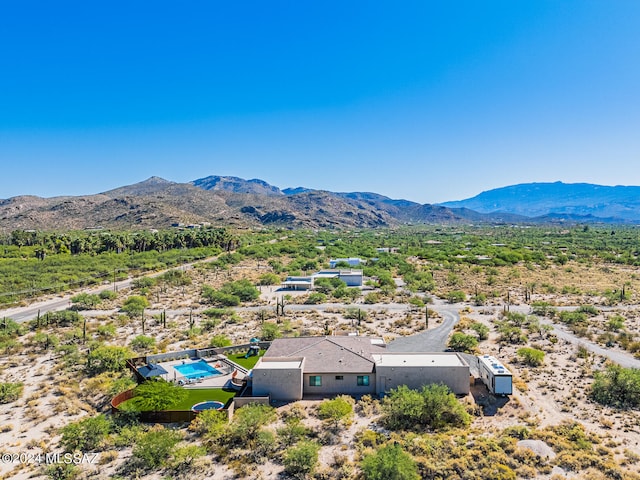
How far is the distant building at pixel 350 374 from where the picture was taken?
26.0 m

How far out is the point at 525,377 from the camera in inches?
1153

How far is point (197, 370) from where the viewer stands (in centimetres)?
3064

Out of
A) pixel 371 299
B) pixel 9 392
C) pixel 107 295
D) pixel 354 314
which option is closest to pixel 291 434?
pixel 9 392

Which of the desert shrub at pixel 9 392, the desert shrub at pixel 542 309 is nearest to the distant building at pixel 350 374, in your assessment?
the desert shrub at pixel 9 392

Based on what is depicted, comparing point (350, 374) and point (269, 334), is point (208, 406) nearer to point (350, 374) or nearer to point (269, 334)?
point (350, 374)

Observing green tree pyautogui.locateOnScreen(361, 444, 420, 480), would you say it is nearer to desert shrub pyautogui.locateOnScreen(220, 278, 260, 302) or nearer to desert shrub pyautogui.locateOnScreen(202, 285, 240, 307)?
desert shrub pyautogui.locateOnScreen(202, 285, 240, 307)

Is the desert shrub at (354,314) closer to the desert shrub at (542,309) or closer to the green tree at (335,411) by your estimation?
the desert shrub at (542,309)

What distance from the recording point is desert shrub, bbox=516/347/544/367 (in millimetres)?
31922

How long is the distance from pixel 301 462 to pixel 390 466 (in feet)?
13.3

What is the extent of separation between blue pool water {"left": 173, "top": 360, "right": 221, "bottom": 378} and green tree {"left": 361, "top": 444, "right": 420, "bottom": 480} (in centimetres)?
1529

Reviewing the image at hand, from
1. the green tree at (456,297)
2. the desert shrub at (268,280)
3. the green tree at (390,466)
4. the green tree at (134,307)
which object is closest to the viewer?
the green tree at (390,466)

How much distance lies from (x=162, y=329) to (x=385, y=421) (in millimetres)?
28324

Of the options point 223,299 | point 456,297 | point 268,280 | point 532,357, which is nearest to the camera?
point 532,357

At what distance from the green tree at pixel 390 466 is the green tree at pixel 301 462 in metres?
2.27
